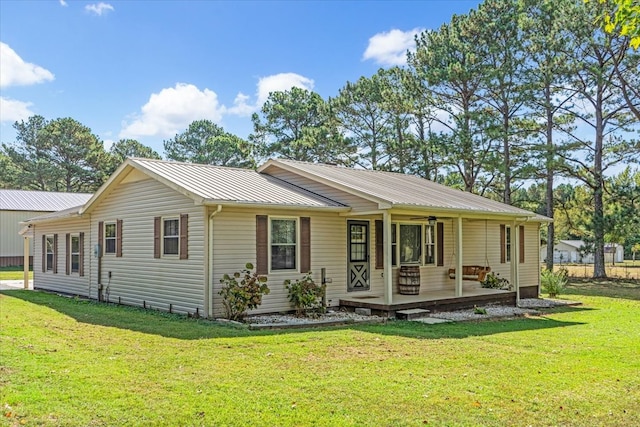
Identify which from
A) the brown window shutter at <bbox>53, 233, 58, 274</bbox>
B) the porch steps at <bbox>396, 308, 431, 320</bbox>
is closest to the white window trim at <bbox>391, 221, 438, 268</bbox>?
the porch steps at <bbox>396, 308, 431, 320</bbox>

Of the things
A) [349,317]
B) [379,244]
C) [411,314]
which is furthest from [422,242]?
[349,317]

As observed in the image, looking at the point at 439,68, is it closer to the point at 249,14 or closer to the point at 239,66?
the point at 239,66

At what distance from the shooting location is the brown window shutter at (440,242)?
1539 cm

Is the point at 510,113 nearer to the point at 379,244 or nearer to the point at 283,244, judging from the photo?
the point at 379,244

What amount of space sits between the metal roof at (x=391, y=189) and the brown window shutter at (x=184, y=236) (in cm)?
341

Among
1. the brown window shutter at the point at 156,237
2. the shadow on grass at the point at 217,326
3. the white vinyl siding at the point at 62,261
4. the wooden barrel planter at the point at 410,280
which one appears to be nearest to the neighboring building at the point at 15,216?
the white vinyl siding at the point at 62,261

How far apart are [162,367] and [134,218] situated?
7.61 meters

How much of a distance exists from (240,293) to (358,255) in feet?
11.8

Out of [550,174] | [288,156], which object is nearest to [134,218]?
[550,174]

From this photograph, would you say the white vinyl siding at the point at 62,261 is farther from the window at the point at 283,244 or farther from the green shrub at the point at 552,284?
the green shrub at the point at 552,284

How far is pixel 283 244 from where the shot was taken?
12.0 m

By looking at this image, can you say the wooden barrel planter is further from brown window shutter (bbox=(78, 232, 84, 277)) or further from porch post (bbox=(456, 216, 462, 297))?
brown window shutter (bbox=(78, 232, 84, 277))

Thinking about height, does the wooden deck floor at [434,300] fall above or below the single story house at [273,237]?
below

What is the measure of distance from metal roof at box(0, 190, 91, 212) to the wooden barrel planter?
24374 mm
